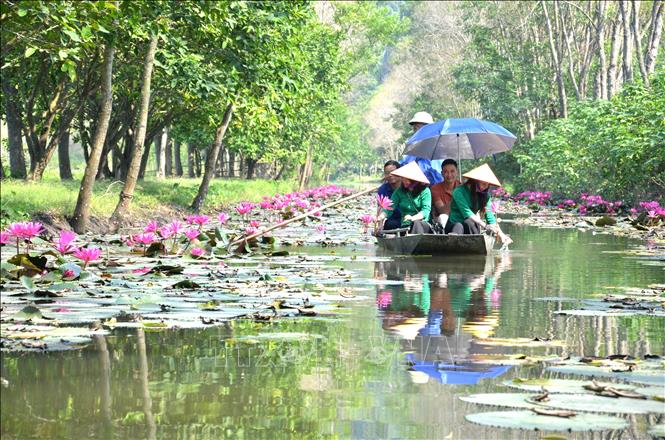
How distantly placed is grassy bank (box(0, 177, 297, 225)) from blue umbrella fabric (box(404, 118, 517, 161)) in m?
6.53

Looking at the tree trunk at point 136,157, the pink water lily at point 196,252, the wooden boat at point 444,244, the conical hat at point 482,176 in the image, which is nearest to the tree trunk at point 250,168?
the tree trunk at point 136,157

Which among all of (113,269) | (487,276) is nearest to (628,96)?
(487,276)

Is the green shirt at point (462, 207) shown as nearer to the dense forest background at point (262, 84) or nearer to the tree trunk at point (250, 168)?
the dense forest background at point (262, 84)

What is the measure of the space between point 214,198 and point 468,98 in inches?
1078

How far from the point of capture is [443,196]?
55.8 ft

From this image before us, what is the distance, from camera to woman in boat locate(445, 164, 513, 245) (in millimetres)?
15406

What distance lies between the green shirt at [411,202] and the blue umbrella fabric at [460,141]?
2031 millimetres

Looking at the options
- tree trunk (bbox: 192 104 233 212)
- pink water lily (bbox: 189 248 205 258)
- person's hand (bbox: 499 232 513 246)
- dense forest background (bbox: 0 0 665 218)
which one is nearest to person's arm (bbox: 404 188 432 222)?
person's hand (bbox: 499 232 513 246)

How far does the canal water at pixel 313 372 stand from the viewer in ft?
15.3

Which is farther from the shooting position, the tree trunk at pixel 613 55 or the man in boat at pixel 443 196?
the tree trunk at pixel 613 55

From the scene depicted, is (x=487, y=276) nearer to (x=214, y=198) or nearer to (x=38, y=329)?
(x=38, y=329)

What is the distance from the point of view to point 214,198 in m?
34.7

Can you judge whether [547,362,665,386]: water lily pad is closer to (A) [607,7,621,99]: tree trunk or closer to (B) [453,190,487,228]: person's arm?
(B) [453,190,487,228]: person's arm

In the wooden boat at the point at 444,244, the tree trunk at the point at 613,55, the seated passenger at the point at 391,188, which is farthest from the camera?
the tree trunk at the point at 613,55
